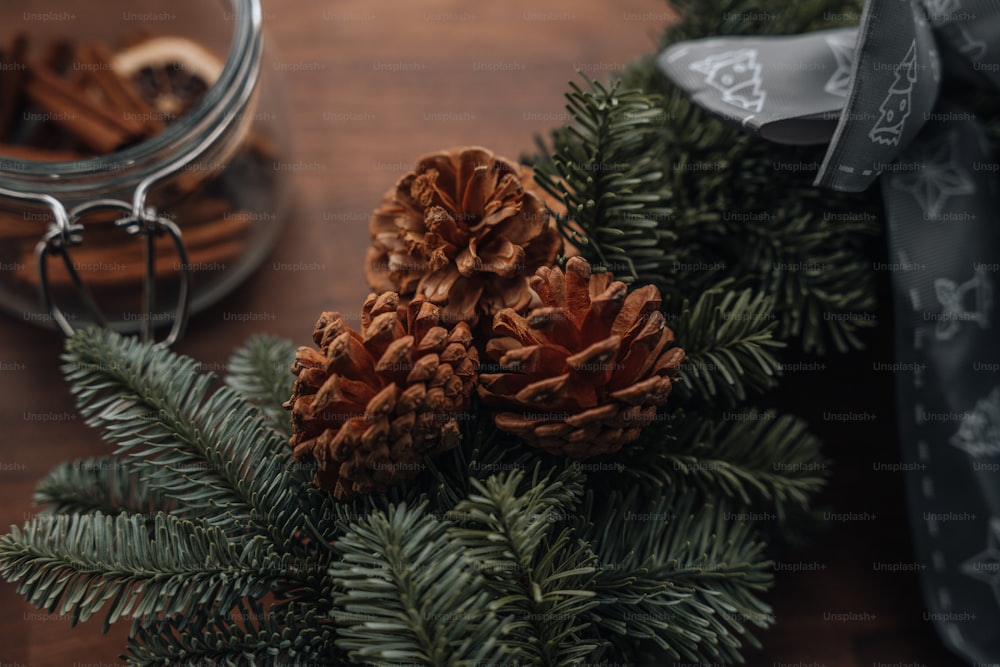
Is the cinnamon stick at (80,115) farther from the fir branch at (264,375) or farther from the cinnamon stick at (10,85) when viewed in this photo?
the fir branch at (264,375)

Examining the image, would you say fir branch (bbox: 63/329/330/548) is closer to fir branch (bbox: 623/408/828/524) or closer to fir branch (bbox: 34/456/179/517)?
fir branch (bbox: 34/456/179/517)

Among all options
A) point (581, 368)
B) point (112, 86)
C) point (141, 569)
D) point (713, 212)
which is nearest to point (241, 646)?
point (141, 569)

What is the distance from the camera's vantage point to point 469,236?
0.31 m

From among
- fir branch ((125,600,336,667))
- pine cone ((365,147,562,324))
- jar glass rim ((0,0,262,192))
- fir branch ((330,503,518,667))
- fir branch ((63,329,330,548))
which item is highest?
jar glass rim ((0,0,262,192))

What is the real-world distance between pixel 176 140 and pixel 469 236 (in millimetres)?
188

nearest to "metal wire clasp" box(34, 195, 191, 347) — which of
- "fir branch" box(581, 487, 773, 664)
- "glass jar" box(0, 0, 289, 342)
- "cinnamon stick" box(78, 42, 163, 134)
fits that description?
"glass jar" box(0, 0, 289, 342)

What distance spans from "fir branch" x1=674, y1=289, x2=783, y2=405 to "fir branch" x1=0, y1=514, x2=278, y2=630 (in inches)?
7.3

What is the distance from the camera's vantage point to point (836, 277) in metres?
0.37

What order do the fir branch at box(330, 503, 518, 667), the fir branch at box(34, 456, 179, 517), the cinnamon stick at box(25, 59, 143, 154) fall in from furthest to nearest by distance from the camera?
the cinnamon stick at box(25, 59, 143, 154) < the fir branch at box(34, 456, 179, 517) < the fir branch at box(330, 503, 518, 667)

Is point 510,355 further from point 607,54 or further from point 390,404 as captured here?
point 607,54

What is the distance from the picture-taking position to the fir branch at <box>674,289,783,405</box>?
1.07ft

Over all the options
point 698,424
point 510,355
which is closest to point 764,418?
point 698,424

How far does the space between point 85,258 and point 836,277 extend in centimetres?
39

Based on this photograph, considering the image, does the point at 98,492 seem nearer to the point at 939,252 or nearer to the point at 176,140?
the point at 176,140
